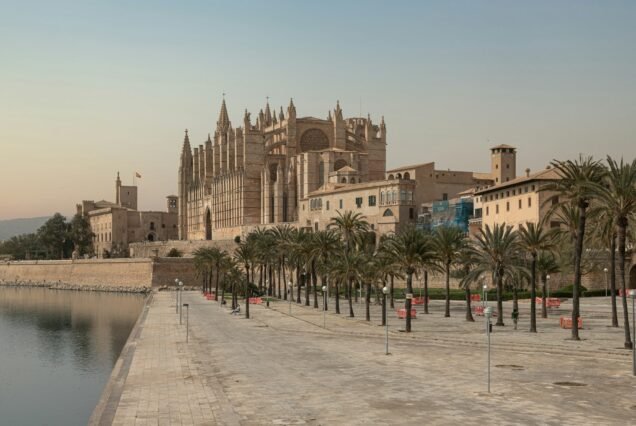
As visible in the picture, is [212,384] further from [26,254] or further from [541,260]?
[26,254]

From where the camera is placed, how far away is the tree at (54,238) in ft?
407

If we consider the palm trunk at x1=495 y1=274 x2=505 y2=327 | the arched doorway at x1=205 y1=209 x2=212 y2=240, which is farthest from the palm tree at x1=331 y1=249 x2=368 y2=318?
the arched doorway at x1=205 y1=209 x2=212 y2=240

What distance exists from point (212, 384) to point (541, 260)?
2394cm

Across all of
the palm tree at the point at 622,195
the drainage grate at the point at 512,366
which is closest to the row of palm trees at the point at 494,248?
the palm tree at the point at 622,195

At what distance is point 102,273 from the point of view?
321 feet

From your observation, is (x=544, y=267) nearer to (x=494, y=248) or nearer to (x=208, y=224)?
(x=494, y=248)

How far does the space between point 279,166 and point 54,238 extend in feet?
162

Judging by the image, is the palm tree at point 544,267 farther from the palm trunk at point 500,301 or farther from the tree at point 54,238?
the tree at point 54,238

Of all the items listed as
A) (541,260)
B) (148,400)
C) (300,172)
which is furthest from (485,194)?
(148,400)

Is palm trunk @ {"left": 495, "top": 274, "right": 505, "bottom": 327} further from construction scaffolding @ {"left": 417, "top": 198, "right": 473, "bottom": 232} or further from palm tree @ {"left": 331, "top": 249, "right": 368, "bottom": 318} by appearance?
construction scaffolding @ {"left": 417, "top": 198, "right": 473, "bottom": 232}

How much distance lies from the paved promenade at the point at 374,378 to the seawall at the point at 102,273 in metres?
53.6

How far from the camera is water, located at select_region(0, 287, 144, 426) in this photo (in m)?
25.6

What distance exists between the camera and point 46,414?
81.0 ft

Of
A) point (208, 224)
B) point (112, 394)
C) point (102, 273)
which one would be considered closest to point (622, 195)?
point (112, 394)
